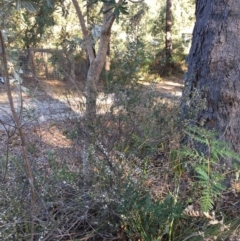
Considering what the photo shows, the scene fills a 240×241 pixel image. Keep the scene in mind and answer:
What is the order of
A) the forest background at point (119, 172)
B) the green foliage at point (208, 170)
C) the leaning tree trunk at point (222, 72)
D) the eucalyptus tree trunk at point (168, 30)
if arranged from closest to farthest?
the green foliage at point (208, 170) → the forest background at point (119, 172) → the leaning tree trunk at point (222, 72) → the eucalyptus tree trunk at point (168, 30)

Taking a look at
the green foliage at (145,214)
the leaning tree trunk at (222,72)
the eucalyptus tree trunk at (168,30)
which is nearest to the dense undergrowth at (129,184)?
the green foliage at (145,214)

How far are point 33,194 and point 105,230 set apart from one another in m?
0.54

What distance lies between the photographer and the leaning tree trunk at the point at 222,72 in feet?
9.82

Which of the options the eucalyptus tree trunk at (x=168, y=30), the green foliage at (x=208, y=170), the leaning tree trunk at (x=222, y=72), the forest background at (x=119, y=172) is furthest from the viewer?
the eucalyptus tree trunk at (x=168, y=30)

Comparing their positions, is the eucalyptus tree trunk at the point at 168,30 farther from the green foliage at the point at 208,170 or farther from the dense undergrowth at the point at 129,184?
the green foliage at the point at 208,170

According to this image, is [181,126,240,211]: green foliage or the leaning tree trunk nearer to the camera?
[181,126,240,211]: green foliage

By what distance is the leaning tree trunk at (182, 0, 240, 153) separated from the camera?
299 cm

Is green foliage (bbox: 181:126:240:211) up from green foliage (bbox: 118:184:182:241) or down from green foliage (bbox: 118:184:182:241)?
up

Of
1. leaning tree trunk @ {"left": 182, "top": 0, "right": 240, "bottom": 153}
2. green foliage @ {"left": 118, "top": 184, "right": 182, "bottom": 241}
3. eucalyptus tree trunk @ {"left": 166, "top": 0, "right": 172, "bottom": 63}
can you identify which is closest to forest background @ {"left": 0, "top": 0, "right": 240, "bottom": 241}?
green foliage @ {"left": 118, "top": 184, "right": 182, "bottom": 241}

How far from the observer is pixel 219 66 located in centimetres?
304

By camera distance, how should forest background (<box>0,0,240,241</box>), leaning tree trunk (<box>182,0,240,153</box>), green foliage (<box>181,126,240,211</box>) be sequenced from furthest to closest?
1. leaning tree trunk (<box>182,0,240,153</box>)
2. forest background (<box>0,0,240,241</box>)
3. green foliage (<box>181,126,240,211</box>)

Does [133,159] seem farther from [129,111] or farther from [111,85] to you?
[111,85]

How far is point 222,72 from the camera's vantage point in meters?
3.03

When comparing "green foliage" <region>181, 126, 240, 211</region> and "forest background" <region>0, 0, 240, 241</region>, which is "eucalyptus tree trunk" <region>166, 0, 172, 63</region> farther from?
"green foliage" <region>181, 126, 240, 211</region>
